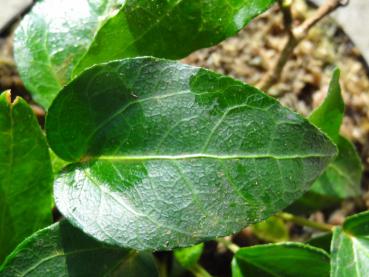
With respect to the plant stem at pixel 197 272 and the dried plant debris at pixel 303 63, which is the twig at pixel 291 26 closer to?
the dried plant debris at pixel 303 63

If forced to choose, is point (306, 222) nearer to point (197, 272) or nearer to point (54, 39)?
point (197, 272)

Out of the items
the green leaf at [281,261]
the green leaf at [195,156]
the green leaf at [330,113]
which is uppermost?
the green leaf at [195,156]

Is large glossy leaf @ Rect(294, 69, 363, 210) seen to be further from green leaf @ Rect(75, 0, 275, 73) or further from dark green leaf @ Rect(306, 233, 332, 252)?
green leaf @ Rect(75, 0, 275, 73)

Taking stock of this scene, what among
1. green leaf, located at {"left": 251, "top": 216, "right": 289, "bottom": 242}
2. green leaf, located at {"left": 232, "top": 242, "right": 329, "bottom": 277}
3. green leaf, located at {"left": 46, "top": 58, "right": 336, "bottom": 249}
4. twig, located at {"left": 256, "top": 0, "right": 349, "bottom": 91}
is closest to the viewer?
green leaf, located at {"left": 46, "top": 58, "right": 336, "bottom": 249}

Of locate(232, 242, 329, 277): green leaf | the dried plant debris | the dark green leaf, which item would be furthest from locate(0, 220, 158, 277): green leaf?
the dried plant debris

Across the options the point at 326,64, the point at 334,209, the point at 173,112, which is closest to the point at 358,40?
the point at 326,64

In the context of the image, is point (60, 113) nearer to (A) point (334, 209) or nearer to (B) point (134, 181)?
(B) point (134, 181)

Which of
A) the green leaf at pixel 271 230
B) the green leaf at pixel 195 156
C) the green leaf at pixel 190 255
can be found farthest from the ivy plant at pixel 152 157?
the green leaf at pixel 271 230
